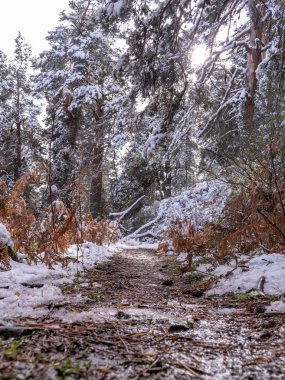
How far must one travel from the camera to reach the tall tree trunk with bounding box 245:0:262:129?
6.94 meters

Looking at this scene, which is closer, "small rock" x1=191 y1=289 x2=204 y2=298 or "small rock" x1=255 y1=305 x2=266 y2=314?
"small rock" x1=255 y1=305 x2=266 y2=314

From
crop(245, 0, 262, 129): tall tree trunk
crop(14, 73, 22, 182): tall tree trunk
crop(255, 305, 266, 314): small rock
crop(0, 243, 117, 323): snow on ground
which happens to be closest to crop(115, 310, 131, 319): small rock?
crop(0, 243, 117, 323): snow on ground

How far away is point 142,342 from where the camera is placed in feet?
5.41

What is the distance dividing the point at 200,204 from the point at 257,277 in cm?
480

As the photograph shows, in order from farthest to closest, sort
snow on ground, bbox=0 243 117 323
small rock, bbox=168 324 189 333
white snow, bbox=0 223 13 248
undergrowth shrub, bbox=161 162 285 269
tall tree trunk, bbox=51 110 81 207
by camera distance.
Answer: tall tree trunk, bbox=51 110 81 207, undergrowth shrub, bbox=161 162 285 269, white snow, bbox=0 223 13 248, snow on ground, bbox=0 243 117 323, small rock, bbox=168 324 189 333

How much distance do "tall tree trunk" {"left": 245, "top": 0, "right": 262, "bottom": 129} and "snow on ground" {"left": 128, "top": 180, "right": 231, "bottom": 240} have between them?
1.58 m

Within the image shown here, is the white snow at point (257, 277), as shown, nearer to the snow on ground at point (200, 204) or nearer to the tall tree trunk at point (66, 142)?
the snow on ground at point (200, 204)

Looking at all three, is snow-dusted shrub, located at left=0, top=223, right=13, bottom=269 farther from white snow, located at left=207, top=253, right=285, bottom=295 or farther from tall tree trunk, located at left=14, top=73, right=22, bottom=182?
tall tree trunk, located at left=14, top=73, right=22, bottom=182

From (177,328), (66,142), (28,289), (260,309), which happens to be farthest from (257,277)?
(66,142)

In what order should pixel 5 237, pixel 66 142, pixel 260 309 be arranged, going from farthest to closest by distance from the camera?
pixel 66 142 < pixel 5 237 < pixel 260 309

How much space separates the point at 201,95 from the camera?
8297mm

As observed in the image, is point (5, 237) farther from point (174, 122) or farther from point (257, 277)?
point (174, 122)

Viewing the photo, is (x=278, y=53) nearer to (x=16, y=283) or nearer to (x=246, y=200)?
(x=246, y=200)

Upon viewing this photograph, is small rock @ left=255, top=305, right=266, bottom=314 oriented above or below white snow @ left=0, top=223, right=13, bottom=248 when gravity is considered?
below
